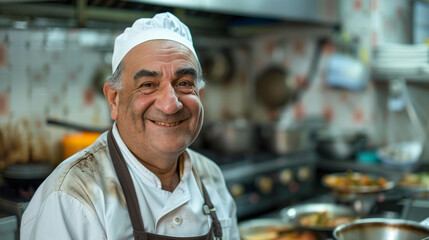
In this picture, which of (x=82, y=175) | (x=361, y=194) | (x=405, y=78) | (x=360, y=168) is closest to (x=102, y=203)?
(x=82, y=175)

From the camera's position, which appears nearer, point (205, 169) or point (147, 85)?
point (147, 85)

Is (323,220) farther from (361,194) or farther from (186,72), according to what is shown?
(186,72)

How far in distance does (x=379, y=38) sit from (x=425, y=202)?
2.20 m

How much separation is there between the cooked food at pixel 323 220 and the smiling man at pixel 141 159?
876 millimetres

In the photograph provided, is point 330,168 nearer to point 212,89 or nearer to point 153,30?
point 212,89

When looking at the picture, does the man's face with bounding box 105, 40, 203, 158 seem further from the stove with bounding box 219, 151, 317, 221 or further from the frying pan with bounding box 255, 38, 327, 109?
the frying pan with bounding box 255, 38, 327, 109

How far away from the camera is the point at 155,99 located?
1.35 m

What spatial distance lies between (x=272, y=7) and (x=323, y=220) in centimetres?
169

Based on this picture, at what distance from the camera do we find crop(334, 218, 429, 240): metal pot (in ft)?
4.68

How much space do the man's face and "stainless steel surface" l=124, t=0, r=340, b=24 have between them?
1214 millimetres

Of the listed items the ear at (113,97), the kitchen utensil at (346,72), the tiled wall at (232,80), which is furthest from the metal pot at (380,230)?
the kitchen utensil at (346,72)

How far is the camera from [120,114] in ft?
4.61

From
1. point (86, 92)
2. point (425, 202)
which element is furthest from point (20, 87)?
point (425, 202)

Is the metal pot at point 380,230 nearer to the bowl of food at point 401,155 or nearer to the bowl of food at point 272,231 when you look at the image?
the bowl of food at point 272,231
